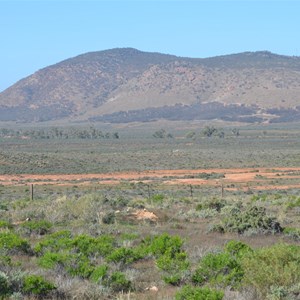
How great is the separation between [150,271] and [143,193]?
82.9 ft

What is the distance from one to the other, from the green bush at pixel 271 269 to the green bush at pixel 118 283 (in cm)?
195

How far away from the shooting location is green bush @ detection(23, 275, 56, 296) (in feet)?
35.0

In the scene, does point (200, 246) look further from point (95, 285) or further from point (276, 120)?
point (276, 120)

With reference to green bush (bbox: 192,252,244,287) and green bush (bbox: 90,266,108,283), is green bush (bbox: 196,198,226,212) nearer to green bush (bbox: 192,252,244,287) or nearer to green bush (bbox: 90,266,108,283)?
green bush (bbox: 192,252,244,287)

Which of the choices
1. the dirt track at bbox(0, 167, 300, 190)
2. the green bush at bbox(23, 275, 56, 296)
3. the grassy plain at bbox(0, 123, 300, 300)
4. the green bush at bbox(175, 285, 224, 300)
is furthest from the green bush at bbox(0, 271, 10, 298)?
the dirt track at bbox(0, 167, 300, 190)

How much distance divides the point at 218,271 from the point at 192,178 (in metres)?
40.8

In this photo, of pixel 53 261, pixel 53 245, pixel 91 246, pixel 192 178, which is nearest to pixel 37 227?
pixel 53 245

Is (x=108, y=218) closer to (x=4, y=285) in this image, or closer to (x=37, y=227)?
(x=37, y=227)

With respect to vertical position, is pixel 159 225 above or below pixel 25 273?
below

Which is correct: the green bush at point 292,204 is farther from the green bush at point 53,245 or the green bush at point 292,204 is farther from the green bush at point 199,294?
the green bush at point 199,294

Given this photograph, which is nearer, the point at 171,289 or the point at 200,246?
the point at 171,289

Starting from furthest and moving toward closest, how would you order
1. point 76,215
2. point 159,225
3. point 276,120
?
1. point 276,120
2. point 76,215
3. point 159,225

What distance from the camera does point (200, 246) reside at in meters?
16.2

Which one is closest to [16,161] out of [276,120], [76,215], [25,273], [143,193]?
[143,193]
